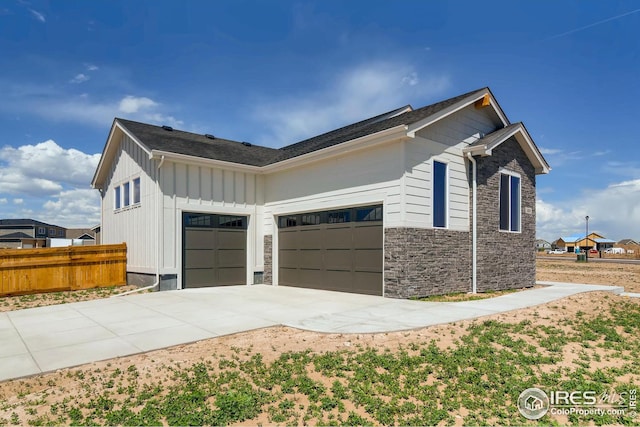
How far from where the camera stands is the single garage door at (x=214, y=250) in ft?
44.4

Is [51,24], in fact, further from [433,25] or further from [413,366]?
[413,366]

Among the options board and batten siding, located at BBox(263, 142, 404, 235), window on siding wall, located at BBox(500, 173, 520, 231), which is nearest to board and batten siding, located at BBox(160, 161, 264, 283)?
board and batten siding, located at BBox(263, 142, 404, 235)

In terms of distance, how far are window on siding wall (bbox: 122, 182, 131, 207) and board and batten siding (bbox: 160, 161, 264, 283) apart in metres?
3.23

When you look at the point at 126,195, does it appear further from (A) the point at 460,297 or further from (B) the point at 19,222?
(B) the point at 19,222

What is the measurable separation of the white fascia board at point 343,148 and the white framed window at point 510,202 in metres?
5.46

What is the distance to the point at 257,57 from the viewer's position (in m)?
14.5

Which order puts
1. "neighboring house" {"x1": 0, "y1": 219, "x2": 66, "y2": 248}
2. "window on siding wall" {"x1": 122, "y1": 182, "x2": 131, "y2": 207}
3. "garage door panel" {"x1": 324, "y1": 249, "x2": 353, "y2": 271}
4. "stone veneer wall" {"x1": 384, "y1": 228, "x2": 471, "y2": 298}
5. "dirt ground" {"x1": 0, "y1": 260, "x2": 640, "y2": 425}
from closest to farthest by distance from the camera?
1. "dirt ground" {"x1": 0, "y1": 260, "x2": 640, "y2": 425}
2. "stone veneer wall" {"x1": 384, "y1": 228, "x2": 471, "y2": 298}
3. "garage door panel" {"x1": 324, "y1": 249, "x2": 353, "y2": 271}
4. "window on siding wall" {"x1": 122, "y1": 182, "x2": 131, "y2": 207}
5. "neighboring house" {"x1": 0, "y1": 219, "x2": 66, "y2": 248}

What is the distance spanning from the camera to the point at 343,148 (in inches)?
468

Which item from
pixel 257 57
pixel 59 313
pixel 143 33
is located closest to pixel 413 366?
pixel 59 313

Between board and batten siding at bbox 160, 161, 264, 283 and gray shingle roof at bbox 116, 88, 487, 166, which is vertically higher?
gray shingle roof at bbox 116, 88, 487, 166

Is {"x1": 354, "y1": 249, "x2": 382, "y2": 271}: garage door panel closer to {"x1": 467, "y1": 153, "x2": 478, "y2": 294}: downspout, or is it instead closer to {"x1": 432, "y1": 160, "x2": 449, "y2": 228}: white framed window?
{"x1": 432, "y1": 160, "x2": 449, "y2": 228}: white framed window

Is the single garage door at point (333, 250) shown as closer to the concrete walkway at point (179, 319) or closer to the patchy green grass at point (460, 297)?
the concrete walkway at point (179, 319)

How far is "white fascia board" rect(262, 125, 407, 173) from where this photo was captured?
10.4 meters

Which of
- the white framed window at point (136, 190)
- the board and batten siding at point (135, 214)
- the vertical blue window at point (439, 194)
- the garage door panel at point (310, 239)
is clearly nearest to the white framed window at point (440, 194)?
the vertical blue window at point (439, 194)
